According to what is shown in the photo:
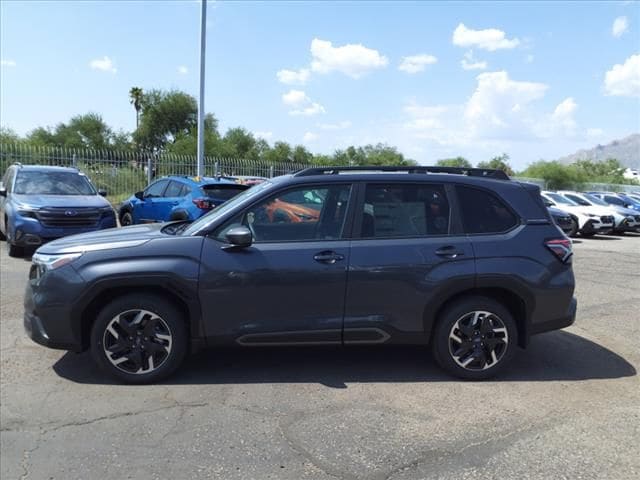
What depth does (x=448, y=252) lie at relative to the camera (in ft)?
15.0

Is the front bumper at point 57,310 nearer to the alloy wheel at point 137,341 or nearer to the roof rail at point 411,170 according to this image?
the alloy wheel at point 137,341

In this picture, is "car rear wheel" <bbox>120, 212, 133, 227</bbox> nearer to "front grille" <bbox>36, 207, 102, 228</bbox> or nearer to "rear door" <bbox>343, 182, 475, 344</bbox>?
"front grille" <bbox>36, 207, 102, 228</bbox>

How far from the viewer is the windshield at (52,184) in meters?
11.0

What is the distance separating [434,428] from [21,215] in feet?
29.2

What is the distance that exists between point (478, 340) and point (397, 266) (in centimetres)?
95

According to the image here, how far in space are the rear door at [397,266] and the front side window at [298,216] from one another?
0.18 metres

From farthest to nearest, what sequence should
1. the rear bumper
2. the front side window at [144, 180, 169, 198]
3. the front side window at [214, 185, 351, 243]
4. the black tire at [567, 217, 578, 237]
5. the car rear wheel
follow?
1. the black tire at [567, 217, 578, 237]
2. the car rear wheel
3. the front side window at [144, 180, 169, 198]
4. the rear bumper
5. the front side window at [214, 185, 351, 243]

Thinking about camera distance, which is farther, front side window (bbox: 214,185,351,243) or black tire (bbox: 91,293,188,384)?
front side window (bbox: 214,185,351,243)

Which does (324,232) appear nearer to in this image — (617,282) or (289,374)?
(289,374)

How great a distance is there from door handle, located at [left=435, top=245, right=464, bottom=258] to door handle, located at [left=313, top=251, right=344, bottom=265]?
0.82 meters

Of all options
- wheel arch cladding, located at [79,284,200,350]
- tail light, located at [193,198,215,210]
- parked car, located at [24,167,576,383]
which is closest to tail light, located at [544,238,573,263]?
parked car, located at [24,167,576,383]

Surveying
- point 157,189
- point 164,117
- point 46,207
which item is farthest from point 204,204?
point 164,117

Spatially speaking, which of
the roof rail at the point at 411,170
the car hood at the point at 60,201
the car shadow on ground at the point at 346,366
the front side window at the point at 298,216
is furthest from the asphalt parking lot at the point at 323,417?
the car hood at the point at 60,201

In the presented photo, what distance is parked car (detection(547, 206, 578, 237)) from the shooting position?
1792 cm
